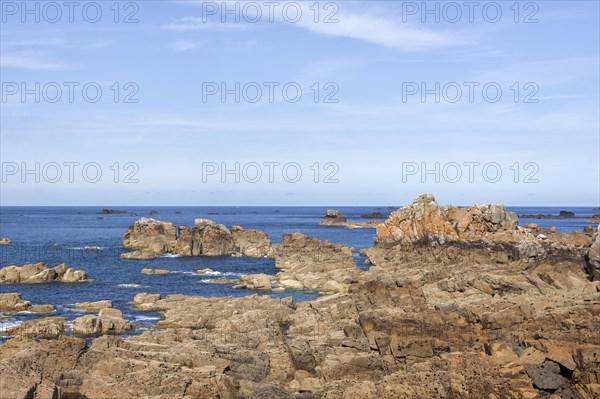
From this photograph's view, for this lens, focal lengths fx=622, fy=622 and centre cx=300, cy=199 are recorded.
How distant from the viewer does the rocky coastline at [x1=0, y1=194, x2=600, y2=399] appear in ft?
85.9

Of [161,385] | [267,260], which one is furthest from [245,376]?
[267,260]

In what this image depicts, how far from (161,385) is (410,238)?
69.1 m

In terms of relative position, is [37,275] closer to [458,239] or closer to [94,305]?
[94,305]

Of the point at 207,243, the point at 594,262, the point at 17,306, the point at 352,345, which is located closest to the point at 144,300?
the point at 17,306

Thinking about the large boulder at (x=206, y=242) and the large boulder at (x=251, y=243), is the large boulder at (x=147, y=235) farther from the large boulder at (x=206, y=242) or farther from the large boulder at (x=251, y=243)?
the large boulder at (x=251, y=243)

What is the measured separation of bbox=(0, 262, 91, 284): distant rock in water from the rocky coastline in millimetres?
17496

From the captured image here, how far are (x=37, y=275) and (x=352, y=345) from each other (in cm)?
5097

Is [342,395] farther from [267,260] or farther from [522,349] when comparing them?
[267,260]

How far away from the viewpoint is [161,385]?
2544 centimetres

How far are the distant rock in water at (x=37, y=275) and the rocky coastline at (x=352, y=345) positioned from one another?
17496 millimetres

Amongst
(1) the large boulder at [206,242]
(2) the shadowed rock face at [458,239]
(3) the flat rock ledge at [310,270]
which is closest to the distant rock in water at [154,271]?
(3) the flat rock ledge at [310,270]

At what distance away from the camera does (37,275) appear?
72.8 meters

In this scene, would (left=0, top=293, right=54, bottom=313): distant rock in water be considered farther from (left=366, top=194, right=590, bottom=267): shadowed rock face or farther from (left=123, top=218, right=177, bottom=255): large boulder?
(left=123, top=218, right=177, bottom=255): large boulder

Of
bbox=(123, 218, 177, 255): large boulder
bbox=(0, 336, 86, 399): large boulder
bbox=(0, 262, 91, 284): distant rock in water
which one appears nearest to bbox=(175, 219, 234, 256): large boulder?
bbox=(123, 218, 177, 255): large boulder
